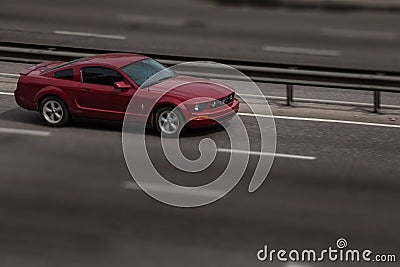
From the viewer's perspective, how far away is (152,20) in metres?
27.2

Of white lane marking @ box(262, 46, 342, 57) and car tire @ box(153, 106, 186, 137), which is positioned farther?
white lane marking @ box(262, 46, 342, 57)

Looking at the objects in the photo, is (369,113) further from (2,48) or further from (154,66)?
(2,48)

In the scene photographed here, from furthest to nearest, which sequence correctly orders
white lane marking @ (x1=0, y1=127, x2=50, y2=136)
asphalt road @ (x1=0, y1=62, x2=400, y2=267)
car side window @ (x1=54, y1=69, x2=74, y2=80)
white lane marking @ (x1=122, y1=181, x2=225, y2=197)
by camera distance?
car side window @ (x1=54, y1=69, x2=74, y2=80), white lane marking @ (x1=0, y1=127, x2=50, y2=136), white lane marking @ (x1=122, y1=181, x2=225, y2=197), asphalt road @ (x1=0, y1=62, x2=400, y2=267)

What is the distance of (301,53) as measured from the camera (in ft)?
79.5

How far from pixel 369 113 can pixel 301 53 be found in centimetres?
→ 590

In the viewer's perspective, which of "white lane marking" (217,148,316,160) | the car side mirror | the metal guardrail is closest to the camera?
"white lane marking" (217,148,316,160)

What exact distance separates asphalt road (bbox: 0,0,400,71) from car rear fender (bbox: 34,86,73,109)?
6.74 metres

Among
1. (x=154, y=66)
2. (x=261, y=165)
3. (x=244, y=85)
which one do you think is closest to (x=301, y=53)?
(x=244, y=85)

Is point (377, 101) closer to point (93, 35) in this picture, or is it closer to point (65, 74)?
point (65, 74)

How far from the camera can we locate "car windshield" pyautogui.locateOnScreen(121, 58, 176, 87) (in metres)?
17.2

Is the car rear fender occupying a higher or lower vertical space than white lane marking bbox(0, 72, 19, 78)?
lower

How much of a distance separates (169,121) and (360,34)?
36.2 feet

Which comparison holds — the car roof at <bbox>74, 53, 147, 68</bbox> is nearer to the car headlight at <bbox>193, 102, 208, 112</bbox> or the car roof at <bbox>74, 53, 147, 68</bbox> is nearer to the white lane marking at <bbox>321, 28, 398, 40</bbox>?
the car headlight at <bbox>193, 102, 208, 112</bbox>

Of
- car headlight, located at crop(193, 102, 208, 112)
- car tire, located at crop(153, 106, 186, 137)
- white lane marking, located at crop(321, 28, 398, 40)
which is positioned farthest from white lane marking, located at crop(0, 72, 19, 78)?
white lane marking, located at crop(321, 28, 398, 40)
